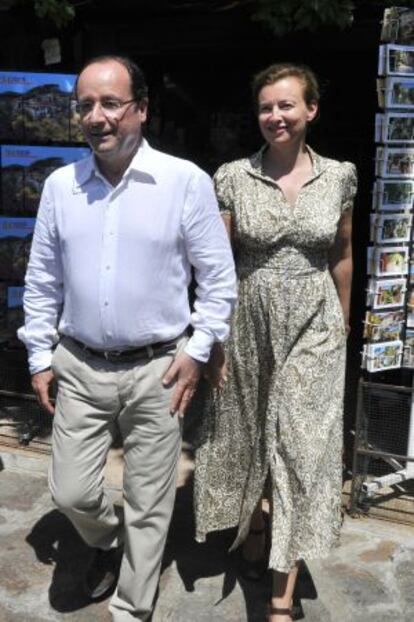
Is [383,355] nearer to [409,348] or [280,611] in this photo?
[409,348]

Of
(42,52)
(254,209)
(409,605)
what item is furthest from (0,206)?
(409,605)

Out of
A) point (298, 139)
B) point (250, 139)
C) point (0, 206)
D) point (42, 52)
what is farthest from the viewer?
point (250, 139)

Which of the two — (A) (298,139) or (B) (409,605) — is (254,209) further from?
(B) (409,605)

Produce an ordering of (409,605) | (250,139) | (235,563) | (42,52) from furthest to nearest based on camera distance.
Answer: (250,139), (42,52), (235,563), (409,605)

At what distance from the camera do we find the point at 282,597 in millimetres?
2473

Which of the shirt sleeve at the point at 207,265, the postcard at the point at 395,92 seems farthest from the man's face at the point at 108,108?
the postcard at the point at 395,92

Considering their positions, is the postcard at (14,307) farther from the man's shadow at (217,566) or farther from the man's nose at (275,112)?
the man's nose at (275,112)

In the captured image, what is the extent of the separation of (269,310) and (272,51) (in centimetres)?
276

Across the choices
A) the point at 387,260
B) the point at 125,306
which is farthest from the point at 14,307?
the point at 387,260

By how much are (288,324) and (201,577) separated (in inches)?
45.2

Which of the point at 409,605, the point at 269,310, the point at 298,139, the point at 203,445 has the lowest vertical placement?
the point at 409,605

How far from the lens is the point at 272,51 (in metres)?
4.64

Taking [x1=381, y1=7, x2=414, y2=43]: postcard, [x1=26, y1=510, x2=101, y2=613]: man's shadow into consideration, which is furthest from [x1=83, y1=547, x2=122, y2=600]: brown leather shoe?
[x1=381, y1=7, x2=414, y2=43]: postcard

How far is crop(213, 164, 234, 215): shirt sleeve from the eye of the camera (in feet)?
8.39
